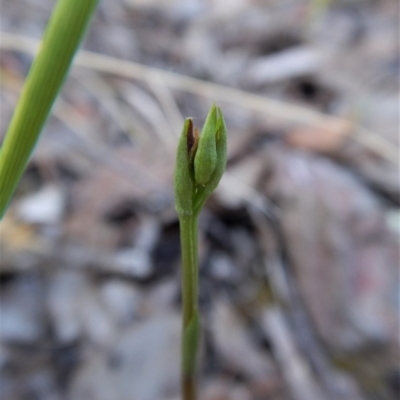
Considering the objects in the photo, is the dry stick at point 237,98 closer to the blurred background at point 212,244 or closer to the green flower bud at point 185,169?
the blurred background at point 212,244

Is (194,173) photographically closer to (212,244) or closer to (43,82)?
(43,82)

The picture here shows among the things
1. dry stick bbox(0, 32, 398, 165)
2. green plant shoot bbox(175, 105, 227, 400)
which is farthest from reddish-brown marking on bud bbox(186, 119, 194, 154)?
dry stick bbox(0, 32, 398, 165)

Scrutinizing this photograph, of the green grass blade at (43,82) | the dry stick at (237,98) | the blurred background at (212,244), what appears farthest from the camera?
the dry stick at (237,98)

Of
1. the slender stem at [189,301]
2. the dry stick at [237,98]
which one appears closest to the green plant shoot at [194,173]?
the slender stem at [189,301]

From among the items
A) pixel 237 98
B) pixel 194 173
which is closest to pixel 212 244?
pixel 237 98

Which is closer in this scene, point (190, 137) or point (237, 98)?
point (190, 137)

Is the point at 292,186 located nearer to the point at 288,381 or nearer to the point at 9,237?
the point at 288,381

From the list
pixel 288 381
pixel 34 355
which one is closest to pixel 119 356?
pixel 34 355

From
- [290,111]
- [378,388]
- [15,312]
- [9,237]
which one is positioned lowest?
[378,388]
